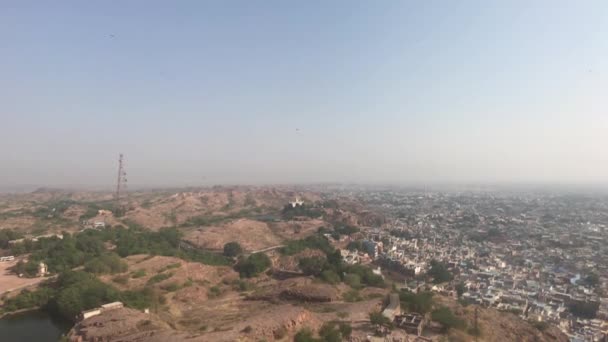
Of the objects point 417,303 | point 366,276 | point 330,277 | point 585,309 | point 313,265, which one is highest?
point 417,303

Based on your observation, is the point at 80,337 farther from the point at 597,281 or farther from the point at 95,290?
the point at 597,281

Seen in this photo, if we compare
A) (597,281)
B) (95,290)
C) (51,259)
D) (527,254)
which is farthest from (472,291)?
(51,259)

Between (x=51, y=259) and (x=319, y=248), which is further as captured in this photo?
(x=319, y=248)

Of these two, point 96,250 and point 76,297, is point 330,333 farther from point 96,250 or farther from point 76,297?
point 96,250

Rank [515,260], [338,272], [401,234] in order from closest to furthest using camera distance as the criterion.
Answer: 1. [338,272]
2. [515,260]
3. [401,234]

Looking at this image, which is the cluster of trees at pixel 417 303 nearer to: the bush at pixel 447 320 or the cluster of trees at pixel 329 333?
the bush at pixel 447 320

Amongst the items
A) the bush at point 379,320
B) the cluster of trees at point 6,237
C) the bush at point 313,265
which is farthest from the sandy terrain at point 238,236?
the bush at point 379,320

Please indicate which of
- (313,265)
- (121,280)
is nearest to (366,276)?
→ (313,265)
